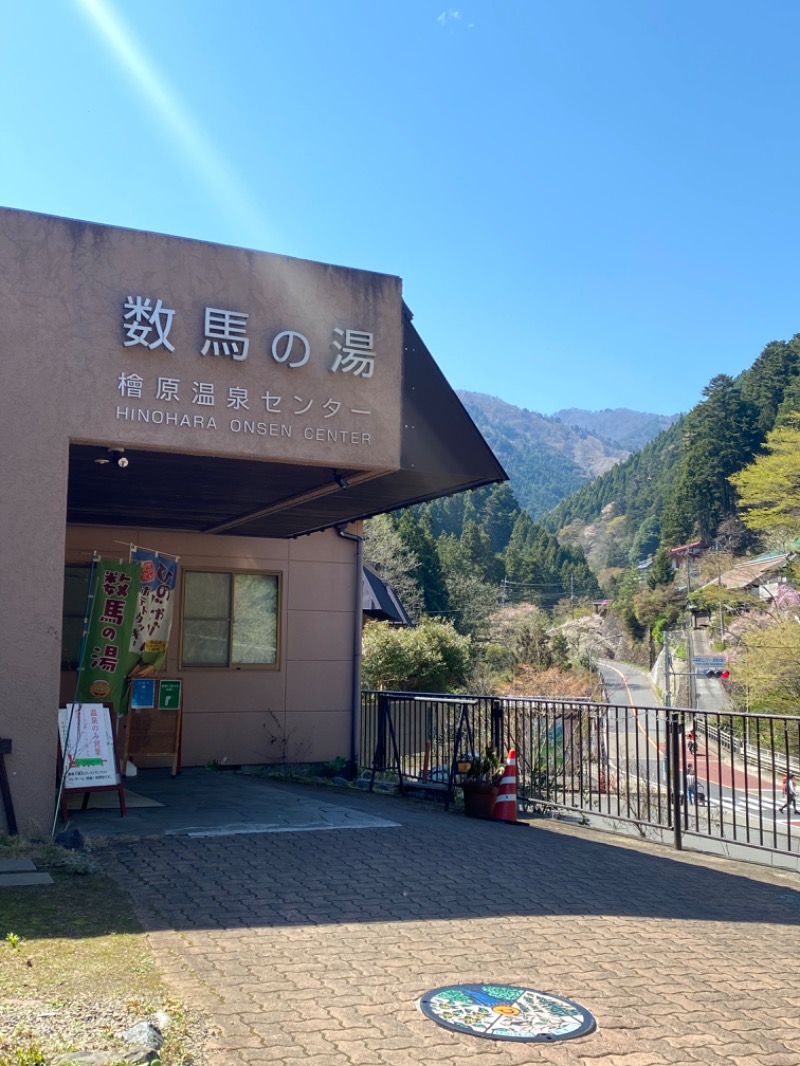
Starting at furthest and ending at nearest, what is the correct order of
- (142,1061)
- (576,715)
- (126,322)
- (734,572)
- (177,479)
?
(734,572)
(576,715)
(177,479)
(126,322)
(142,1061)

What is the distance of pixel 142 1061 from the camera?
3.74 m

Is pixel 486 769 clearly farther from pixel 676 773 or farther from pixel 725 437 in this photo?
pixel 725 437

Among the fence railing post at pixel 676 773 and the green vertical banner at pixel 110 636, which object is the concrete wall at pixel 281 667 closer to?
the green vertical banner at pixel 110 636

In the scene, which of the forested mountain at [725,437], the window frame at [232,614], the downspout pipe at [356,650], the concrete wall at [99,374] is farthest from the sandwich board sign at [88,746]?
the forested mountain at [725,437]

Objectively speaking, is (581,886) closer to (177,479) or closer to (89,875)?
(89,875)

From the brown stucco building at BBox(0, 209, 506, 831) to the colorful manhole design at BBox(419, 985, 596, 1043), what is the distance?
13.8 feet

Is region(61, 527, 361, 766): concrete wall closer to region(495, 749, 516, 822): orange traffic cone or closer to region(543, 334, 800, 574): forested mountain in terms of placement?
region(495, 749, 516, 822): orange traffic cone

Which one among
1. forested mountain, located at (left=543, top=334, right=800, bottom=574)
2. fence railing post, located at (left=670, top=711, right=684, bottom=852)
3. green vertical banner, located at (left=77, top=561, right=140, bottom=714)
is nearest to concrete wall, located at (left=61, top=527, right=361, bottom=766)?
green vertical banner, located at (left=77, top=561, right=140, bottom=714)

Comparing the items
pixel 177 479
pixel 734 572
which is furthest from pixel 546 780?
pixel 734 572

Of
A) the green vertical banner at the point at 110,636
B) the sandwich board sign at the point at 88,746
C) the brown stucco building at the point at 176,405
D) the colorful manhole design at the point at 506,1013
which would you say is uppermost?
the brown stucco building at the point at 176,405

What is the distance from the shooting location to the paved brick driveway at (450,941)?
4.33 metres

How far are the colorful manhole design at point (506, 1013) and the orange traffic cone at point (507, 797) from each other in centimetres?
524

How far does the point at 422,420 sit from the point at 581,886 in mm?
4449

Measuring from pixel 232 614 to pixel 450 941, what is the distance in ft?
27.5
